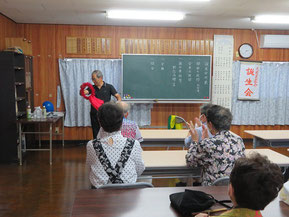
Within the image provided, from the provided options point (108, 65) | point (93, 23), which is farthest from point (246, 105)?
point (93, 23)

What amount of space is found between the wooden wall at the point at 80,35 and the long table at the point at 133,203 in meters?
4.49

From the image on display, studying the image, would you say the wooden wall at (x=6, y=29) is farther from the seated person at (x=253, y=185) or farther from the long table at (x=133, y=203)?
the seated person at (x=253, y=185)

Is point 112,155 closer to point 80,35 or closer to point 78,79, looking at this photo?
point 78,79

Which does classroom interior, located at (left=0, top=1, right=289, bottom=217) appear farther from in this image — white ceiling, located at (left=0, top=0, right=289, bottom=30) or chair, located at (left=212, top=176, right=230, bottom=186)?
chair, located at (left=212, top=176, right=230, bottom=186)

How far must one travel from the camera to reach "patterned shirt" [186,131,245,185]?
79.8 inches

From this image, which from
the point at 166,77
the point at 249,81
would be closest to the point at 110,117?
the point at 166,77

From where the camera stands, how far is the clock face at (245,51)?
620 cm

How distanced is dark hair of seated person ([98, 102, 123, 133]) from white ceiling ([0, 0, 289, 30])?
2.61 metres

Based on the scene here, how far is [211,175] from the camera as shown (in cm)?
208

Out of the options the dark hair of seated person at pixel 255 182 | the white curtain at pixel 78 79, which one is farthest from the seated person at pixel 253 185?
the white curtain at pixel 78 79

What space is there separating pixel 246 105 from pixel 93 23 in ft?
12.3

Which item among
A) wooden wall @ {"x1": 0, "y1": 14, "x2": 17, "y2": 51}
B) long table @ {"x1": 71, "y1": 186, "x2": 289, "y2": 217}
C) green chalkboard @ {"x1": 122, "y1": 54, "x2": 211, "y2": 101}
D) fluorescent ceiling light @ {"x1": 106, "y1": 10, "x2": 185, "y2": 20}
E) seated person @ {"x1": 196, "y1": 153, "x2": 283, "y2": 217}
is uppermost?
fluorescent ceiling light @ {"x1": 106, "y1": 10, "x2": 185, "y2": 20}

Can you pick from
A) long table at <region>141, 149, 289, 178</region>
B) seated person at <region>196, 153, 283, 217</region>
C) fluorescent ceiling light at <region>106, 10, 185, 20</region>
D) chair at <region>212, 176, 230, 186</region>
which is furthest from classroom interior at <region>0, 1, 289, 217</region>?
seated person at <region>196, 153, 283, 217</region>

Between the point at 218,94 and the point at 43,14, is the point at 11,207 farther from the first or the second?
the point at 218,94
